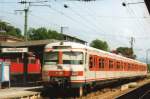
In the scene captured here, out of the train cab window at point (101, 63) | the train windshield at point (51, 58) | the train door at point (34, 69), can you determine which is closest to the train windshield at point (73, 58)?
the train windshield at point (51, 58)

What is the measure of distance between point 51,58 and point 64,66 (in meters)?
0.97

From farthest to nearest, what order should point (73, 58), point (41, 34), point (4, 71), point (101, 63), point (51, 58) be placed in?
point (41, 34)
point (101, 63)
point (4, 71)
point (51, 58)
point (73, 58)

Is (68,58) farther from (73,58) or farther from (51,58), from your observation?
(51,58)

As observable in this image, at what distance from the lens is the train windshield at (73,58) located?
70.8 ft

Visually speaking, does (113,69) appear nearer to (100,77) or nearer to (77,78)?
(100,77)

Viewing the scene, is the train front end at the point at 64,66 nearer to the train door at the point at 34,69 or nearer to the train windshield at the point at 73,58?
the train windshield at the point at 73,58

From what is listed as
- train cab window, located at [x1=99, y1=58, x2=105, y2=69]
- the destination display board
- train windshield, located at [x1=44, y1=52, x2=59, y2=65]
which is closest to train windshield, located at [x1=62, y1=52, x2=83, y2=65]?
train windshield, located at [x1=44, y1=52, x2=59, y2=65]

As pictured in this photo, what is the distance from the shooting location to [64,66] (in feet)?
70.3

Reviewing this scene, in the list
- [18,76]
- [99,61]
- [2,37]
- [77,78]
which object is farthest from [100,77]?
[2,37]

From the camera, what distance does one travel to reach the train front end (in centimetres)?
2127

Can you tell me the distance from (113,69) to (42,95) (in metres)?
9.59

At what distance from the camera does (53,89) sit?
2234cm

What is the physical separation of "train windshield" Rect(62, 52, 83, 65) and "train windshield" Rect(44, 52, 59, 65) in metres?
0.43

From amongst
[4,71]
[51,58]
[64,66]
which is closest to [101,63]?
[51,58]
